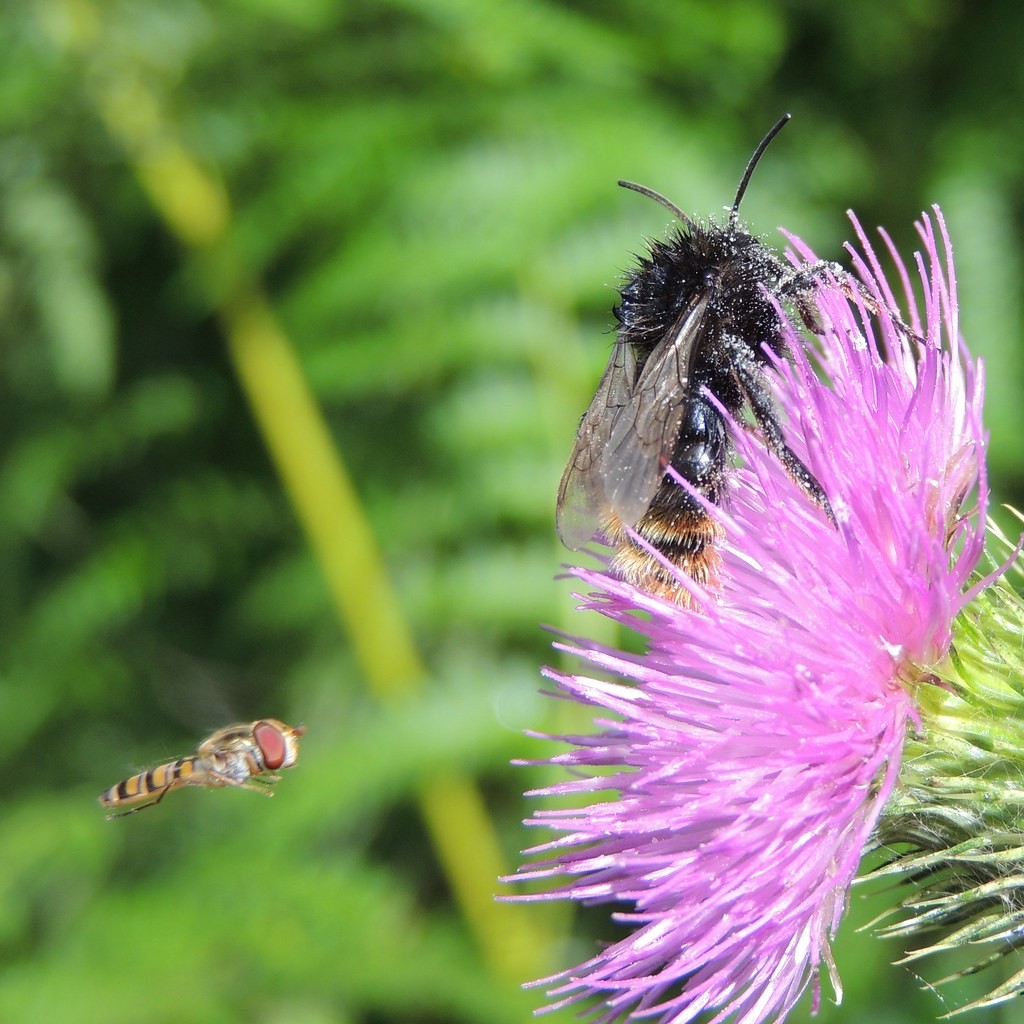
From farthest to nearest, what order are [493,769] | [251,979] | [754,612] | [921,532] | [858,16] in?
[858,16], [493,769], [251,979], [754,612], [921,532]

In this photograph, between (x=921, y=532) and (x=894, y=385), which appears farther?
(x=894, y=385)

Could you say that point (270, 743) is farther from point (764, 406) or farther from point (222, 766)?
point (764, 406)

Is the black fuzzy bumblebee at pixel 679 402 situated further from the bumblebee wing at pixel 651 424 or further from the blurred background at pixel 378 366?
the blurred background at pixel 378 366

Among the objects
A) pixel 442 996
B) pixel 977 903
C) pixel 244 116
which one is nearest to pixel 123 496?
pixel 244 116

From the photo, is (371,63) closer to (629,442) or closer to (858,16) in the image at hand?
(858,16)

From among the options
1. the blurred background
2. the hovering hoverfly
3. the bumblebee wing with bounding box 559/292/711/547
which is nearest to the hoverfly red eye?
the hovering hoverfly

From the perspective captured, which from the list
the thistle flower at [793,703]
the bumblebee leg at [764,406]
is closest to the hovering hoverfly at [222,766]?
the thistle flower at [793,703]

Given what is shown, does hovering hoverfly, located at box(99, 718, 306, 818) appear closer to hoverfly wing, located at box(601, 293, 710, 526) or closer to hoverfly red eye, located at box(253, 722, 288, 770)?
hoverfly red eye, located at box(253, 722, 288, 770)
